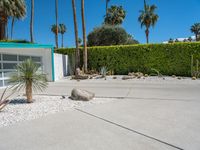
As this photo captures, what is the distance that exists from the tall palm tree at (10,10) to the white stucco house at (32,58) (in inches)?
374

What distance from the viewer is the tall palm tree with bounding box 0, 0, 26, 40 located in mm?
22719

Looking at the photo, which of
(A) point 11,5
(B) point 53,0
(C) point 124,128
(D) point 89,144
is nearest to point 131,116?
(C) point 124,128

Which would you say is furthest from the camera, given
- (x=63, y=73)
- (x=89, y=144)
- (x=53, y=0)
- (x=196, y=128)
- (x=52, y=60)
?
(x=53, y=0)

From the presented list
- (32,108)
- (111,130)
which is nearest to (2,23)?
(32,108)

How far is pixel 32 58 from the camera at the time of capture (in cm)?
1545

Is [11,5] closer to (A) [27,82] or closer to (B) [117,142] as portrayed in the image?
(A) [27,82]

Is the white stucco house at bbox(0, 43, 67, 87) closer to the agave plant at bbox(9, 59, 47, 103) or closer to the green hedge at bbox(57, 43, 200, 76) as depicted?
the agave plant at bbox(9, 59, 47, 103)

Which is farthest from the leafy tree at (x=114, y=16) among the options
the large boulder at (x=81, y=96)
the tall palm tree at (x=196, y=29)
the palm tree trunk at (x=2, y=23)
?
the large boulder at (x=81, y=96)

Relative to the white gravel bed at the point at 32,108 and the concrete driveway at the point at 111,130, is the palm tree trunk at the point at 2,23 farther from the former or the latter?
the concrete driveway at the point at 111,130

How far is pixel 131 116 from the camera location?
5723mm

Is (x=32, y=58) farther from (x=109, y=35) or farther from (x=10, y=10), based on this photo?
(x=109, y=35)

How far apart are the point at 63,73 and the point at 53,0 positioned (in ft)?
61.1

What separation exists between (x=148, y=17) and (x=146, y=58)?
686 inches

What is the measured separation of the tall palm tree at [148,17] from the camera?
33.5 metres
